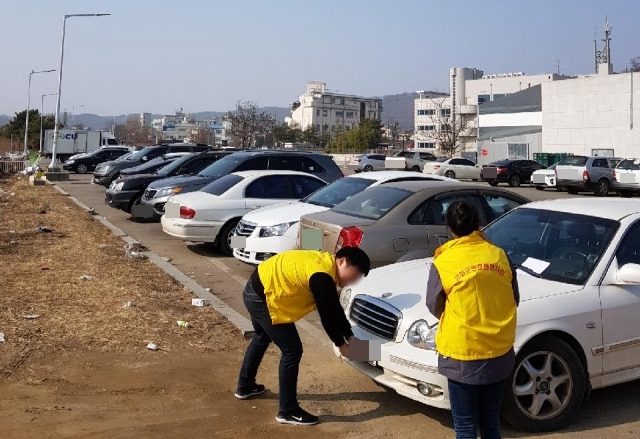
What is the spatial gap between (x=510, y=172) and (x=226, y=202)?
2722 cm

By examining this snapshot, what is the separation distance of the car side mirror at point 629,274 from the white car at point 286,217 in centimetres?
493

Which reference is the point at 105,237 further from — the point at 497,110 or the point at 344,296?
the point at 497,110

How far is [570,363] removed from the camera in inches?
195

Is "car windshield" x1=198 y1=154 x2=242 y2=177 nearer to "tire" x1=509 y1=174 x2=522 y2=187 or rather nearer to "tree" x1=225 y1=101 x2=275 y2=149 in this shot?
"tire" x1=509 y1=174 x2=522 y2=187

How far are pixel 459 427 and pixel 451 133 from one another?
70061 mm

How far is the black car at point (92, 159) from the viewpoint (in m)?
39.6

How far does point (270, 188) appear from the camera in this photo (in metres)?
12.5

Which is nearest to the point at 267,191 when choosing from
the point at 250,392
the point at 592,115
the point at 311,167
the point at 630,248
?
the point at 311,167

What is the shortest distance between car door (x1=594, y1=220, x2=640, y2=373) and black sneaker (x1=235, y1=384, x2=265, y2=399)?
2.57 metres

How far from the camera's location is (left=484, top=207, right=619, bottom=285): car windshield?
5.45 m

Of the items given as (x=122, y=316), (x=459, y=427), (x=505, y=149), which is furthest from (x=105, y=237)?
(x=505, y=149)

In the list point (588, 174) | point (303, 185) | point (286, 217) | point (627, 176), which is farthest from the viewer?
point (588, 174)

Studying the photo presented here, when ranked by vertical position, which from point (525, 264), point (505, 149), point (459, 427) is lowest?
point (459, 427)

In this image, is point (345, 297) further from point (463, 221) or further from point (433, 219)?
point (433, 219)
